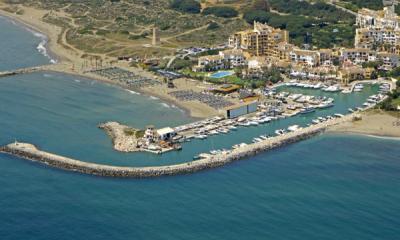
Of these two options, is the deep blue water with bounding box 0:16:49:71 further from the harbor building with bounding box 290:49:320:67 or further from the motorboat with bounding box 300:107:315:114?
the motorboat with bounding box 300:107:315:114

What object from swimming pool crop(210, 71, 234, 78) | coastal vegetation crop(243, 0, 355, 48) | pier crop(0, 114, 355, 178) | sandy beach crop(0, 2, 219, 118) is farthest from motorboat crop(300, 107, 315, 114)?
coastal vegetation crop(243, 0, 355, 48)

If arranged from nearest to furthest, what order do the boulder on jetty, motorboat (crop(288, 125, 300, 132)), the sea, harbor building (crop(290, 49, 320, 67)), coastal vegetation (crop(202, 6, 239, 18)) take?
the sea → the boulder on jetty → motorboat (crop(288, 125, 300, 132)) → harbor building (crop(290, 49, 320, 67)) → coastal vegetation (crop(202, 6, 239, 18))

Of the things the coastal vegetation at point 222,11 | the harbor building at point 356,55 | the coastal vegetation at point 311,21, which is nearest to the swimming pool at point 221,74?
the harbor building at point 356,55

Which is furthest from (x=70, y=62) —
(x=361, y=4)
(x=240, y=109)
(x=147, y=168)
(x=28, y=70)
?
(x=361, y=4)

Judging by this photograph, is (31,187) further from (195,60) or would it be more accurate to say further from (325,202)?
(195,60)

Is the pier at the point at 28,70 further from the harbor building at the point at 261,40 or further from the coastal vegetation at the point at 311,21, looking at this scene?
the coastal vegetation at the point at 311,21

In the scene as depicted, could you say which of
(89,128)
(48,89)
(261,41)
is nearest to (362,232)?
(89,128)

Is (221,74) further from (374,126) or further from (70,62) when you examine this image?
(374,126)
